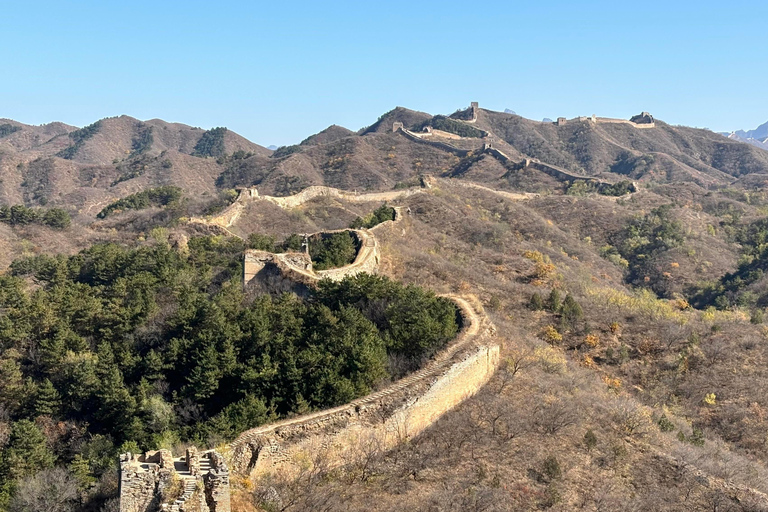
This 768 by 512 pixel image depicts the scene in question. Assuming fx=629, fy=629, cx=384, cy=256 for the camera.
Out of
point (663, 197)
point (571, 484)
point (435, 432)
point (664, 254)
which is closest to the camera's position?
point (571, 484)

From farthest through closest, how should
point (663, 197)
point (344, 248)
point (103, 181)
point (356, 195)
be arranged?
point (103, 181) → point (663, 197) → point (356, 195) → point (344, 248)

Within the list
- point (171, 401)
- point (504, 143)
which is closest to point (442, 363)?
point (171, 401)

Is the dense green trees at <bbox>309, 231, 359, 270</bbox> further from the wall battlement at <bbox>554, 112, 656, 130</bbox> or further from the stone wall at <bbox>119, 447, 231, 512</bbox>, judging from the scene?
the wall battlement at <bbox>554, 112, 656, 130</bbox>

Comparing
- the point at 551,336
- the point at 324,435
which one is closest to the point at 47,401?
the point at 324,435

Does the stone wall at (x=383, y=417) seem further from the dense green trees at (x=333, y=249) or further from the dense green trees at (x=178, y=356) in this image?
the dense green trees at (x=333, y=249)

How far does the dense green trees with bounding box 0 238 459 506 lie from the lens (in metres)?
16.0

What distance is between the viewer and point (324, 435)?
1423cm

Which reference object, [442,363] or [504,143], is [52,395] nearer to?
[442,363]

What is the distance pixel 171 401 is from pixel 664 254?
150 feet

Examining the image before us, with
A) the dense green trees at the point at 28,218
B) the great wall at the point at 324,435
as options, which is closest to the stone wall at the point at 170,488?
the great wall at the point at 324,435

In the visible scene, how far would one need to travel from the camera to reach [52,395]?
19109mm

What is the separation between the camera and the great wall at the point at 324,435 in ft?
36.0

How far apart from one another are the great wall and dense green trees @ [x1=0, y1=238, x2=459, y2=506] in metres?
0.77

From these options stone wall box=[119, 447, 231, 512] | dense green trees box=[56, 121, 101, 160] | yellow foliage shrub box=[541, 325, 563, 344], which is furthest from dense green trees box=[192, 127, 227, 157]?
stone wall box=[119, 447, 231, 512]
